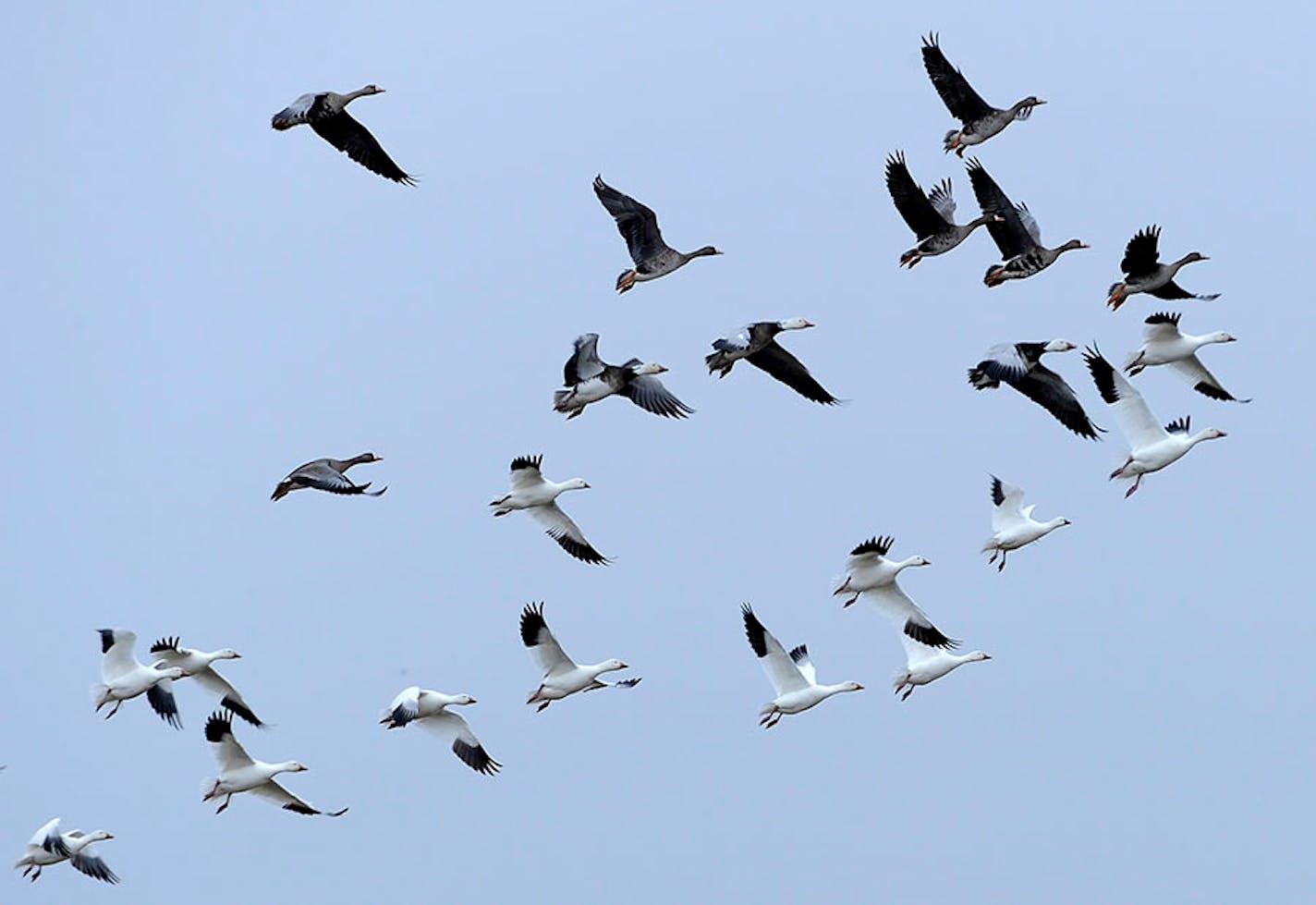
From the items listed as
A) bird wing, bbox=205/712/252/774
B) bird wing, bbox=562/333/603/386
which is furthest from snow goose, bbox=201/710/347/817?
bird wing, bbox=562/333/603/386

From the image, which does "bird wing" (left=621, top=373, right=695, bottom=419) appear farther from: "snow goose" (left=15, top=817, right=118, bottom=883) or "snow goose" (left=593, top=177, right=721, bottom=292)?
"snow goose" (left=15, top=817, right=118, bottom=883)

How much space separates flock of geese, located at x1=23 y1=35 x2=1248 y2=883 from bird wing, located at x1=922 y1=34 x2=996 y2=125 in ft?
0.04

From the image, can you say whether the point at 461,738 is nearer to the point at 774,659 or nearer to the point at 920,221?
the point at 774,659

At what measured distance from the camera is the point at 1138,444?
27906mm

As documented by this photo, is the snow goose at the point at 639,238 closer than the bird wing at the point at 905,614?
Yes

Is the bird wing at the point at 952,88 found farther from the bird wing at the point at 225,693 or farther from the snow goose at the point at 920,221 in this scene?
the bird wing at the point at 225,693

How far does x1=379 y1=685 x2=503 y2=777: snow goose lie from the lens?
92.6 feet

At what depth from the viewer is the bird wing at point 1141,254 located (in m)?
27.1

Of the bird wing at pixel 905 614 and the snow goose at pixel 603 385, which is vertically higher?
the snow goose at pixel 603 385

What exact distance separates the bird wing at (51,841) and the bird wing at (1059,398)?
9546 mm

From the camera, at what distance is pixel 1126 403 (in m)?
27.7

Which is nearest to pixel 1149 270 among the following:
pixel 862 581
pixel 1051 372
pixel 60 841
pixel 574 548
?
pixel 1051 372

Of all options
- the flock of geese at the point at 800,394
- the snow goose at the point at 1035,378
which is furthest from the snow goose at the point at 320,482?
the snow goose at the point at 1035,378

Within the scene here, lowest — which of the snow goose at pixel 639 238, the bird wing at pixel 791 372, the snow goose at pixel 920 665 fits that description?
the snow goose at pixel 920 665
